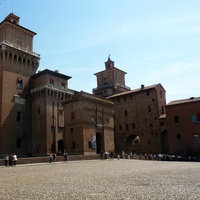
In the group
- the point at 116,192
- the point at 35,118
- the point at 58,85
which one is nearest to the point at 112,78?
the point at 58,85

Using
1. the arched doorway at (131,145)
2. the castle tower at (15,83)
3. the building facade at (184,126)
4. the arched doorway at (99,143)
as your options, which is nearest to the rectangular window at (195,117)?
the building facade at (184,126)

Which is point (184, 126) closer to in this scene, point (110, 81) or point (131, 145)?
point (131, 145)

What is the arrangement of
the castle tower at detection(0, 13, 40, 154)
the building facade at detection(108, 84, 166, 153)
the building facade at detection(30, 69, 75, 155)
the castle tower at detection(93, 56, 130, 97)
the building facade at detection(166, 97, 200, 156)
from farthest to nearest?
1. the castle tower at detection(93, 56, 130, 97)
2. the building facade at detection(108, 84, 166, 153)
3. the building facade at detection(166, 97, 200, 156)
4. the building facade at detection(30, 69, 75, 155)
5. the castle tower at detection(0, 13, 40, 154)

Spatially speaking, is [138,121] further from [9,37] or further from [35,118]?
[9,37]

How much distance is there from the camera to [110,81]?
70.9 metres

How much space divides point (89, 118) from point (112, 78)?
32356 mm

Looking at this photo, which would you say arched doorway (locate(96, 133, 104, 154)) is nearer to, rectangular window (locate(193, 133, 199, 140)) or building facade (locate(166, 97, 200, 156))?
building facade (locate(166, 97, 200, 156))

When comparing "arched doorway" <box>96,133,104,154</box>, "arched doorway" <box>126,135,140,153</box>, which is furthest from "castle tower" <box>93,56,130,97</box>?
"arched doorway" <box>96,133,104,154</box>

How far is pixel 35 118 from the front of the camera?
158ft

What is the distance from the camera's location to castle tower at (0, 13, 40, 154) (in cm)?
4406

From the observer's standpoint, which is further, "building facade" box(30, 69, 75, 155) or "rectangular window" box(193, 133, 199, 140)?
"rectangular window" box(193, 133, 199, 140)

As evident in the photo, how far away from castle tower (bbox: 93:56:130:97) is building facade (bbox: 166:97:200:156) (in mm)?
21576

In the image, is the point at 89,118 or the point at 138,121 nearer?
the point at 89,118

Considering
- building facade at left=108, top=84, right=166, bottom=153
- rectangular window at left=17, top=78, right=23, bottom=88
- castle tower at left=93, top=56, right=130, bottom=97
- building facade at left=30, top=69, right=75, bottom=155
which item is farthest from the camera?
castle tower at left=93, top=56, right=130, bottom=97
